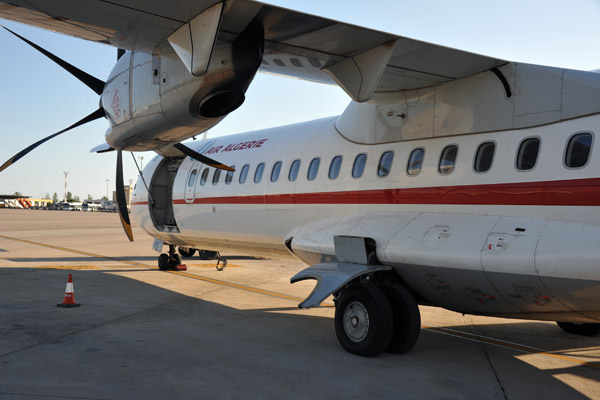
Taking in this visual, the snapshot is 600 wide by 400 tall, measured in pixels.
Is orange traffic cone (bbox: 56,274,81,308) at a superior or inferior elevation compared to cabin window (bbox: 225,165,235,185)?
inferior

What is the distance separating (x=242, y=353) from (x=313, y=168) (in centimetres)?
371

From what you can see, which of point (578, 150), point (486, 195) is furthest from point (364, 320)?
point (578, 150)

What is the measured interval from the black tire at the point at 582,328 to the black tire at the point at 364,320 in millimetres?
3713

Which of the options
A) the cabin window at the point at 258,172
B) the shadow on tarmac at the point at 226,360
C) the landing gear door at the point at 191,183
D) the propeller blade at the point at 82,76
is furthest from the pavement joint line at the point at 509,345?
the propeller blade at the point at 82,76

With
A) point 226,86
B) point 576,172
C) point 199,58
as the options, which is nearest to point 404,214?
point 576,172

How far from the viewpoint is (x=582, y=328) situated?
8.12 metres

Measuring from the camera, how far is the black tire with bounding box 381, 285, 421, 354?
6414mm

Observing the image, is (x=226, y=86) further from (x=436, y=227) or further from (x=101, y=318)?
(x=101, y=318)

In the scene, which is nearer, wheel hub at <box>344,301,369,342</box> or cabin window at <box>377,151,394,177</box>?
wheel hub at <box>344,301,369,342</box>

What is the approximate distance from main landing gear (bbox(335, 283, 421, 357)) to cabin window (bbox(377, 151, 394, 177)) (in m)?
1.83

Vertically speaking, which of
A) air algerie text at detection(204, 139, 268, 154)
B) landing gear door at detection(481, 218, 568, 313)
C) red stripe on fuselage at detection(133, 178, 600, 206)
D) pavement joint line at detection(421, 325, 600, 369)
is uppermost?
air algerie text at detection(204, 139, 268, 154)

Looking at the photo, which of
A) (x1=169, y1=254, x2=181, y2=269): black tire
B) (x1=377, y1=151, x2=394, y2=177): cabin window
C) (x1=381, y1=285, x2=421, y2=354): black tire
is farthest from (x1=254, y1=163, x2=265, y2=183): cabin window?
(x1=169, y1=254, x2=181, y2=269): black tire

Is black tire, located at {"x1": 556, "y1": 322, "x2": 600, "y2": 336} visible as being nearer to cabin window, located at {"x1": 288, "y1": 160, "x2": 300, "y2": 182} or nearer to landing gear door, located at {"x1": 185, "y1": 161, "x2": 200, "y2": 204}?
cabin window, located at {"x1": 288, "y1": 160, "x2": 300, "y2": 182}

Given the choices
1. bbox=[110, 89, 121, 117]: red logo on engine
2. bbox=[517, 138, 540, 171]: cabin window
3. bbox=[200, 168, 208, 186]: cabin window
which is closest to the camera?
bbox=[517, 138, 540, 171]: cabin window
